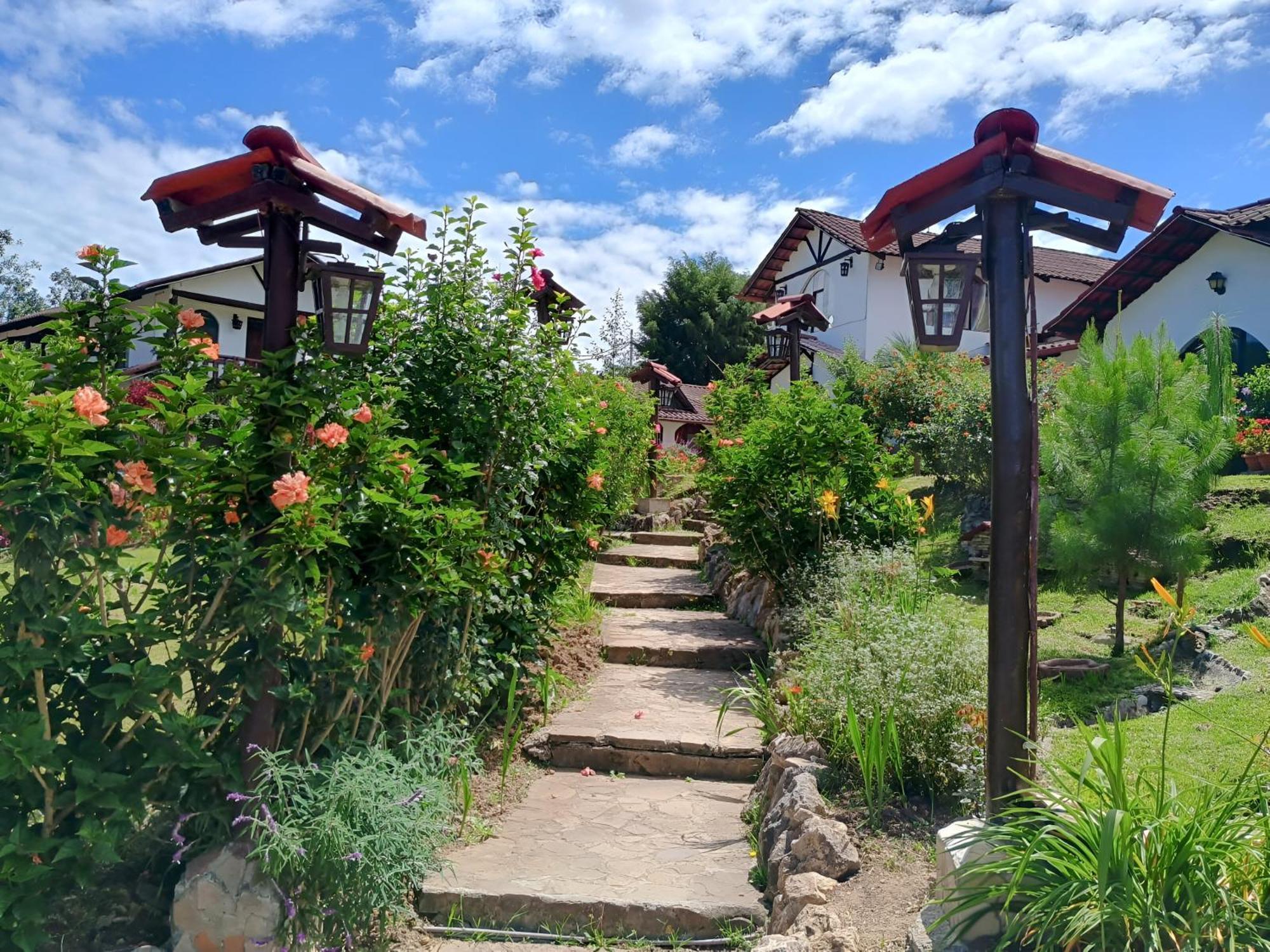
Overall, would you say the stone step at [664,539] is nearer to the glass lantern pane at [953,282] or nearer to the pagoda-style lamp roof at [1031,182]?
the glass lantern pane at [953,282]

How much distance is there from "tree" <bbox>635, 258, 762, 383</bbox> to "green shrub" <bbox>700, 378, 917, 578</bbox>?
89.3ft

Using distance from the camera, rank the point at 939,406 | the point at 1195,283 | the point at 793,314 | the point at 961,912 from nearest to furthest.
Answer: the point at 961,912
the point at 793,314
the point at 939,406
the point at 1195,283

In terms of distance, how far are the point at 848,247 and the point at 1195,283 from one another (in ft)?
35.8

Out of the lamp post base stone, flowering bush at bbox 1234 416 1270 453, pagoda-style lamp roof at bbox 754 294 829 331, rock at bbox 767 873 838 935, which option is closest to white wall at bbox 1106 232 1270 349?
flowering bush at bbox 1234 416 1270 453

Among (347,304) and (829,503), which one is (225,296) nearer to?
(829,503)

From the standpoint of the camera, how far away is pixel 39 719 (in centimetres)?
280

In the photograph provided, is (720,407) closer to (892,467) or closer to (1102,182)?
(892,467)

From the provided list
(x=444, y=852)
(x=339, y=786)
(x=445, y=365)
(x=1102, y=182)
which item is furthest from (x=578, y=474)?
(x=1102, y=182)

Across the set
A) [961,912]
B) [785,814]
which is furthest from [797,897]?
[961,912]

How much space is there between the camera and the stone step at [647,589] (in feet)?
29.5

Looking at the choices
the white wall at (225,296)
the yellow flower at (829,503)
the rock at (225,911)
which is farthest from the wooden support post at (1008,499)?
the white wall at (225,296)

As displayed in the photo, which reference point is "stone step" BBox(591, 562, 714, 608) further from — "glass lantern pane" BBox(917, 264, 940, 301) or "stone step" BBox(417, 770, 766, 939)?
"glass lantern pane" BBox(917, 264, 940, 301)

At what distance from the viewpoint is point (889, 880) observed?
350 cm

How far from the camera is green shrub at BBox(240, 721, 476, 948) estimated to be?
121 inches
